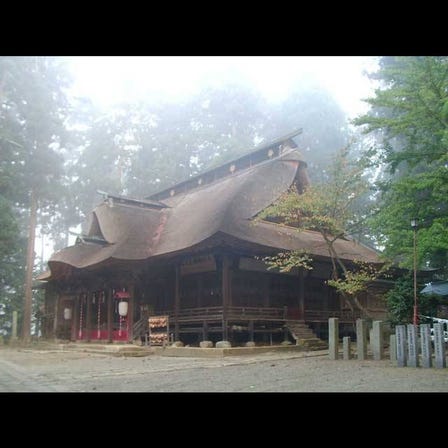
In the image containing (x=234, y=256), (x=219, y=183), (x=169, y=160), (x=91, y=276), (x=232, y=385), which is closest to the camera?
(x=232, y=385)

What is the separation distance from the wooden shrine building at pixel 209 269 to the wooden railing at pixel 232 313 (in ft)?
0.15

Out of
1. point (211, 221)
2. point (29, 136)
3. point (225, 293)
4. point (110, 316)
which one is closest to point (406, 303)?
point (225, 293)

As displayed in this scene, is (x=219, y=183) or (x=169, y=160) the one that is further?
(x=169, y=160)

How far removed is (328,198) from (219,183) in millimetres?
10421

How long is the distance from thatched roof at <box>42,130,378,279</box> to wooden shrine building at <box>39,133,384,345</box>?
56 millimetres

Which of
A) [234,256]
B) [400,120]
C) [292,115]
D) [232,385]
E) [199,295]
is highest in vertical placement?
[292,115]

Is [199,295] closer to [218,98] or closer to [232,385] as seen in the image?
[232,385]

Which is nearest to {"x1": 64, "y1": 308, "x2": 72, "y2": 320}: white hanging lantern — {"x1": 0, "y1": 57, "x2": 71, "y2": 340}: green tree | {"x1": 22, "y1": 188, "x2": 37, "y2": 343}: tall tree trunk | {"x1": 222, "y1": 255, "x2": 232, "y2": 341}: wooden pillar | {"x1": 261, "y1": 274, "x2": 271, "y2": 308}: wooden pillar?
{"x1": 22, "y1": 188, "x2": 37, "y2": 343}: tall tree trunk

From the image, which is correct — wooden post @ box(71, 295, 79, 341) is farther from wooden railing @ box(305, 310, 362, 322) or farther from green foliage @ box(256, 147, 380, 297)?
green foliage @ box(256, 147, 380, 297)

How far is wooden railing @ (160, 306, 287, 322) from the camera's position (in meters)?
16.0

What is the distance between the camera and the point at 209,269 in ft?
55.5

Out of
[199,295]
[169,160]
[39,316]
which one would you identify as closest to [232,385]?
[199,295]

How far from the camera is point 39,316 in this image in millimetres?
29422

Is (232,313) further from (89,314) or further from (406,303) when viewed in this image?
(89,314)
